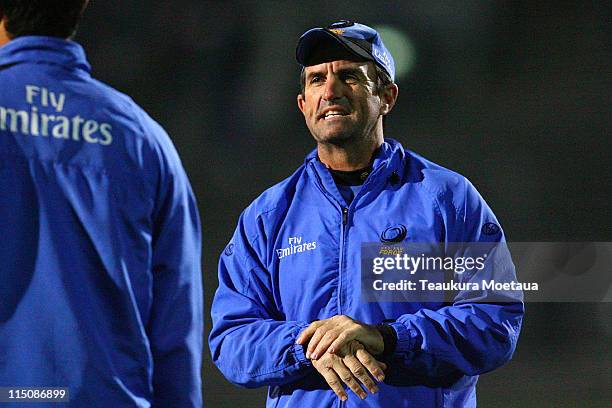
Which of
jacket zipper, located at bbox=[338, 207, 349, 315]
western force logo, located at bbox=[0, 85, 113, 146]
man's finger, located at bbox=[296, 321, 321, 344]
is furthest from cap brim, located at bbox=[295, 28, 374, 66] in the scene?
western force logo, located at bbox=[0, 85, 113, 146]

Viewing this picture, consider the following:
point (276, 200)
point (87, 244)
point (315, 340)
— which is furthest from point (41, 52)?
point (276, 200)

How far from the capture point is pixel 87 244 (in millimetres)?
1211

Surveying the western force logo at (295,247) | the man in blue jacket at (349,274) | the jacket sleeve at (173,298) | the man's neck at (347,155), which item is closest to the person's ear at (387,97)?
the man in blue jacket at (349,274)

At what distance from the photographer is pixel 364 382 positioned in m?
1.82

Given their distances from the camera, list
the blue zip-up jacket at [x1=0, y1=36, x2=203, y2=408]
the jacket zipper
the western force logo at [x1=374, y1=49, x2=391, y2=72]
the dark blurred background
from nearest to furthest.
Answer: the blue zip-up jacket at [x1=0, y1=36, x2=203, y2=408] < the jacket zipper < the western force logo at [x1=374, y1=49, x2=391, y2=72] < the dark blurred background

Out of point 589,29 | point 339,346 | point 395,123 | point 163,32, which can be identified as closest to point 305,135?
point 395,123

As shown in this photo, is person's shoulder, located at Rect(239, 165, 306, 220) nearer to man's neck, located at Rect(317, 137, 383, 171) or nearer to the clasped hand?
man's neck, located at Rect(317, 137, 383, 171)

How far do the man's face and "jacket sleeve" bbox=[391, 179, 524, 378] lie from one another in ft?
0.91

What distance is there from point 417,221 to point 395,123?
1.12 metres

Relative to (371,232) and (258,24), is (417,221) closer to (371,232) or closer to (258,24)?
(371,232)

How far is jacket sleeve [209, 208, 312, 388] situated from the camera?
1.92 m

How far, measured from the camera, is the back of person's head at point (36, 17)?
125 cm

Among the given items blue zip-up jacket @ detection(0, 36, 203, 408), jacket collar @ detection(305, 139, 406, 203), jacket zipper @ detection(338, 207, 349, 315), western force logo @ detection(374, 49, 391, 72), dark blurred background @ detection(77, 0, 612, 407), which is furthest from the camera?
dark blurred background @ detection(77, 0, 612, 407)

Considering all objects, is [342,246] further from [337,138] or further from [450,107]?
[450,107]
